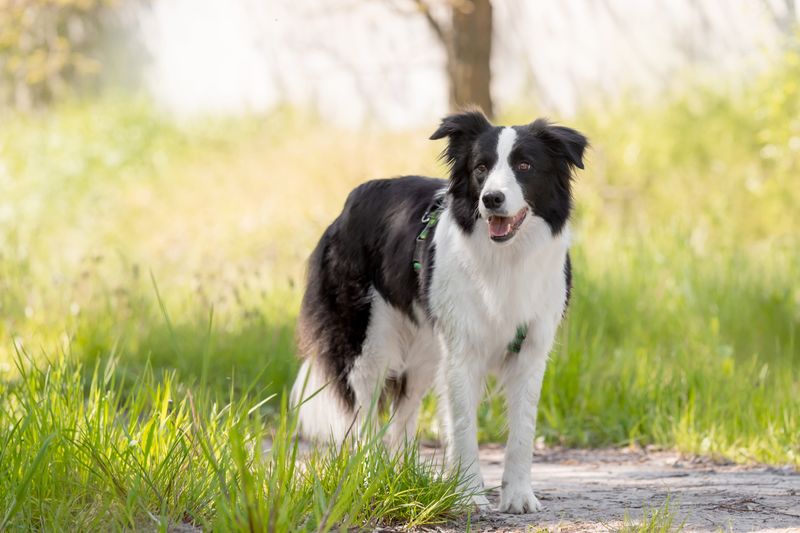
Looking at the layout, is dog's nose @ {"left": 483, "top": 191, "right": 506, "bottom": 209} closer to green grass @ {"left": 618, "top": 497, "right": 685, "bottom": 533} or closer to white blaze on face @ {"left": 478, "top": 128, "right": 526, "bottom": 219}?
white blaze on face @ {"left": 478, "top": 128, "right": 526, "bottom": 219}

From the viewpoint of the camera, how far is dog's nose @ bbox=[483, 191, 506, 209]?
371 centimetres

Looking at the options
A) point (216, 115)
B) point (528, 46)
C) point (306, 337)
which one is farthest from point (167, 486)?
point (216, 115)

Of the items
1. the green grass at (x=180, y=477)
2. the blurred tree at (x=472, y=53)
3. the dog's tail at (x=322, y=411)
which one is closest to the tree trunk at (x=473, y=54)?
the blurred tree at (x=472, y=53)

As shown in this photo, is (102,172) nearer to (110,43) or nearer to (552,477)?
(110,43)

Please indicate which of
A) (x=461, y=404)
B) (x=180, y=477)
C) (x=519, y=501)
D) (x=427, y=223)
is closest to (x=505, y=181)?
(x=427, y=223)

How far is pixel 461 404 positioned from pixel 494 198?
902 mm

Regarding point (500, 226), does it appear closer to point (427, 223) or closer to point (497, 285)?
point (497, 285)

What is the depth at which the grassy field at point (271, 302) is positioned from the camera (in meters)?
3.26

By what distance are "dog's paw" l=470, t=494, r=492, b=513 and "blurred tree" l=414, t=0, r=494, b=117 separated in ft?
15.2

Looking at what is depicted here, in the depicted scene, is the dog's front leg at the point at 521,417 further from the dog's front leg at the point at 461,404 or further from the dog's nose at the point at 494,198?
the dog's nose at the point at 494,198

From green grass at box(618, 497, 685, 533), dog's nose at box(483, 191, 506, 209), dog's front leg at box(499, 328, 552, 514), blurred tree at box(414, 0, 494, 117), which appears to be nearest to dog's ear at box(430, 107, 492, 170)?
dog's nose at box(483, 191, 506, 209)

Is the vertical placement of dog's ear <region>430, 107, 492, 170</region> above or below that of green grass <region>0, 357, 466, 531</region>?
above

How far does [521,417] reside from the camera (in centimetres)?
405

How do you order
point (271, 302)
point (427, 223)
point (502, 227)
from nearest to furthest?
point (502, 227) < point (427, 223) < point (271, 302)
